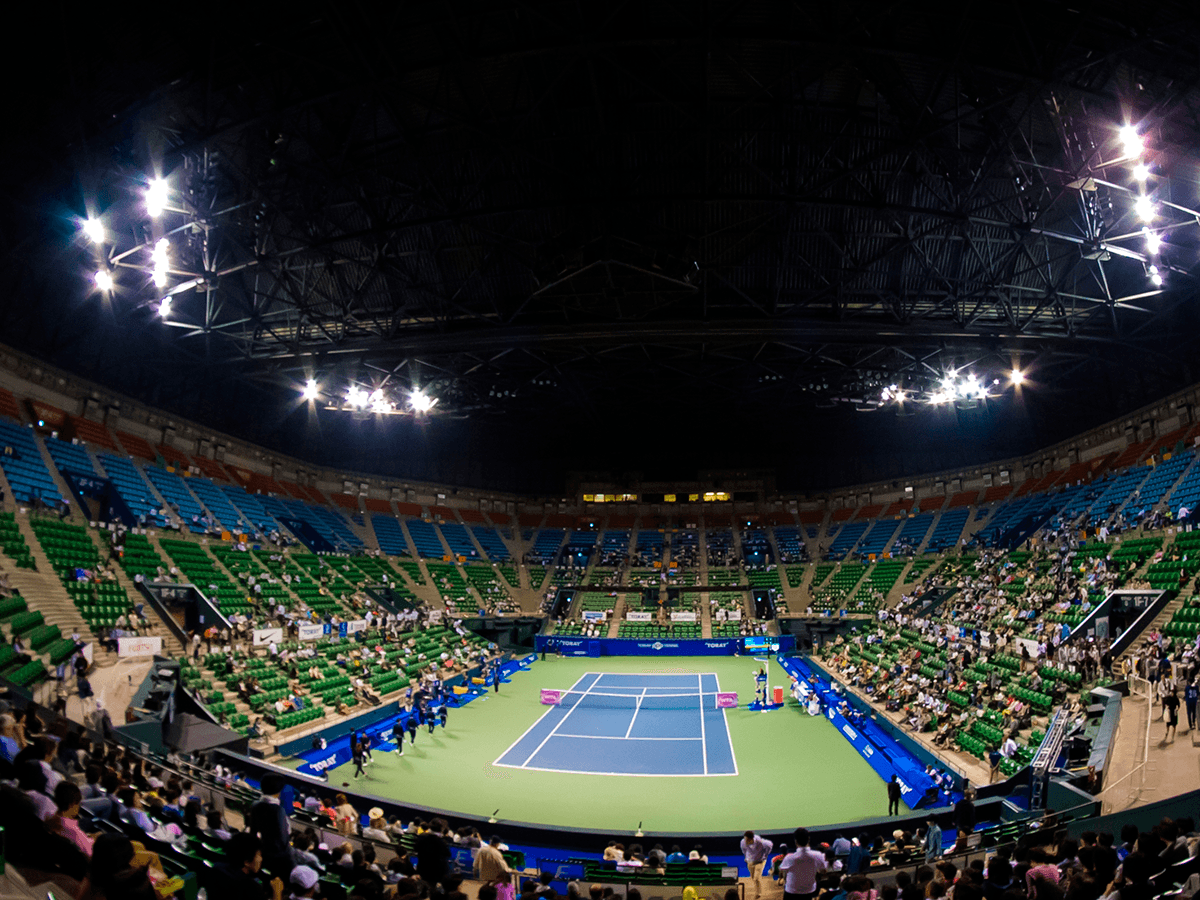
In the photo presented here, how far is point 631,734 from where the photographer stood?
934 inches

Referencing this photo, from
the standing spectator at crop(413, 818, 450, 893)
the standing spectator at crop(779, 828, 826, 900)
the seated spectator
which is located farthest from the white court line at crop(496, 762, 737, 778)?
the seated spectator

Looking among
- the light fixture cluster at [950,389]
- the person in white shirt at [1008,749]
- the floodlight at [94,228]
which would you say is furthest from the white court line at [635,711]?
the floodlight at [94,228]

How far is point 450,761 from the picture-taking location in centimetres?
2053

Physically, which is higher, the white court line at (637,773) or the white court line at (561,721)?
the white court line at (561,721)

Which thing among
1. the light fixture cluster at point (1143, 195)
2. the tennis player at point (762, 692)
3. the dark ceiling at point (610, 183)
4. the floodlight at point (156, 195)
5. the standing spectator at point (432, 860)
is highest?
the dark ceiling at point (610, 183)

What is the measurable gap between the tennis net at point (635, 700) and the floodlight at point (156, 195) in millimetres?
22403

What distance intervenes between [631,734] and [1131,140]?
75.5 feet

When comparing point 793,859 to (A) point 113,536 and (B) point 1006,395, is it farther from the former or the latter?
(B) point 1006,395

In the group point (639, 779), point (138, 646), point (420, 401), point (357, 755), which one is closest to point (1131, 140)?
point (639, 779)

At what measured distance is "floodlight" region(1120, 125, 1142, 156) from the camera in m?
16.8

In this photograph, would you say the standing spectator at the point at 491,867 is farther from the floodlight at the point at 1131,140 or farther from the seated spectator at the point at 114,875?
the floodlight at the point at 1131,140

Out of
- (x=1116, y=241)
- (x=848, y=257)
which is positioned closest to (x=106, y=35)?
(x=848, y=257)

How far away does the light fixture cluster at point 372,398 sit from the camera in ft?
120

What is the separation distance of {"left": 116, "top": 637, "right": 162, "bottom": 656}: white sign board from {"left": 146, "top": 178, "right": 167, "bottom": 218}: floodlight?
42.8 ft
